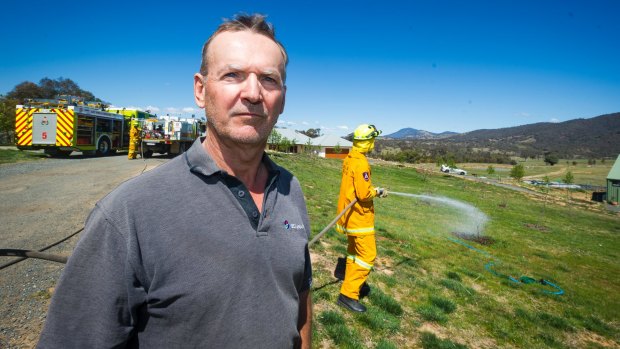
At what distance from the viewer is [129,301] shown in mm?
1123

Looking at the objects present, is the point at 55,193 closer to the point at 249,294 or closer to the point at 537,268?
the point at 249,294

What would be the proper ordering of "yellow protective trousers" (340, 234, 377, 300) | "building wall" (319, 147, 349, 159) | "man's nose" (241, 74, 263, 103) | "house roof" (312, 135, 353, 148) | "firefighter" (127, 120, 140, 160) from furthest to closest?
"house roof" (312, 135, 353, 148)
"building wall" (319, 147, 349, 159)
"firefighter" (127, 120, 140, 160)
"yellow protective trousers" (340, 234, 377, 300)
"man's nose" (241, 74, 263, 103)

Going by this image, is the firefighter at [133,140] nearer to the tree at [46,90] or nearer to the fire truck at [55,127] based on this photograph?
the fire truck at [55,127]

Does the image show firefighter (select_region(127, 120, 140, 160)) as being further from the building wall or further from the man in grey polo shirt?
the building wall

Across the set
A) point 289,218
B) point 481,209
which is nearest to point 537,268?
point 289,218

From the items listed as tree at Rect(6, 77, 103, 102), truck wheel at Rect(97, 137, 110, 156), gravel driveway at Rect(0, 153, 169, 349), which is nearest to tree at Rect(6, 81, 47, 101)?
tree at Rect(6, 77, 103, 102)

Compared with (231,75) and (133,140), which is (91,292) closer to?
(231,75)

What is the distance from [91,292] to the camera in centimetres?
106

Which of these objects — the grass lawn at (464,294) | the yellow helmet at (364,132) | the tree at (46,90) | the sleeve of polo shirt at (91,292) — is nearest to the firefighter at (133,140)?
the grass lawn at (464,294)

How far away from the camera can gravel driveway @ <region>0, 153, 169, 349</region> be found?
130 inches

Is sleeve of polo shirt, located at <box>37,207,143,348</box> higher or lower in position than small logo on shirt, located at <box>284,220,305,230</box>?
lower

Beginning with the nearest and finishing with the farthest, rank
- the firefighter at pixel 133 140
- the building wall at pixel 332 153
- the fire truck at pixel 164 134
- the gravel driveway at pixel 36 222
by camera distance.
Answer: the gravel driveway at pixel 36 222 < the firefighter at pixel 133 140 < the fire truck at pixel 164 134 < the building wall at pixel 332 153

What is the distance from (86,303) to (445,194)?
30700mm

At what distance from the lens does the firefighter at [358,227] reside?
477 centimetres
